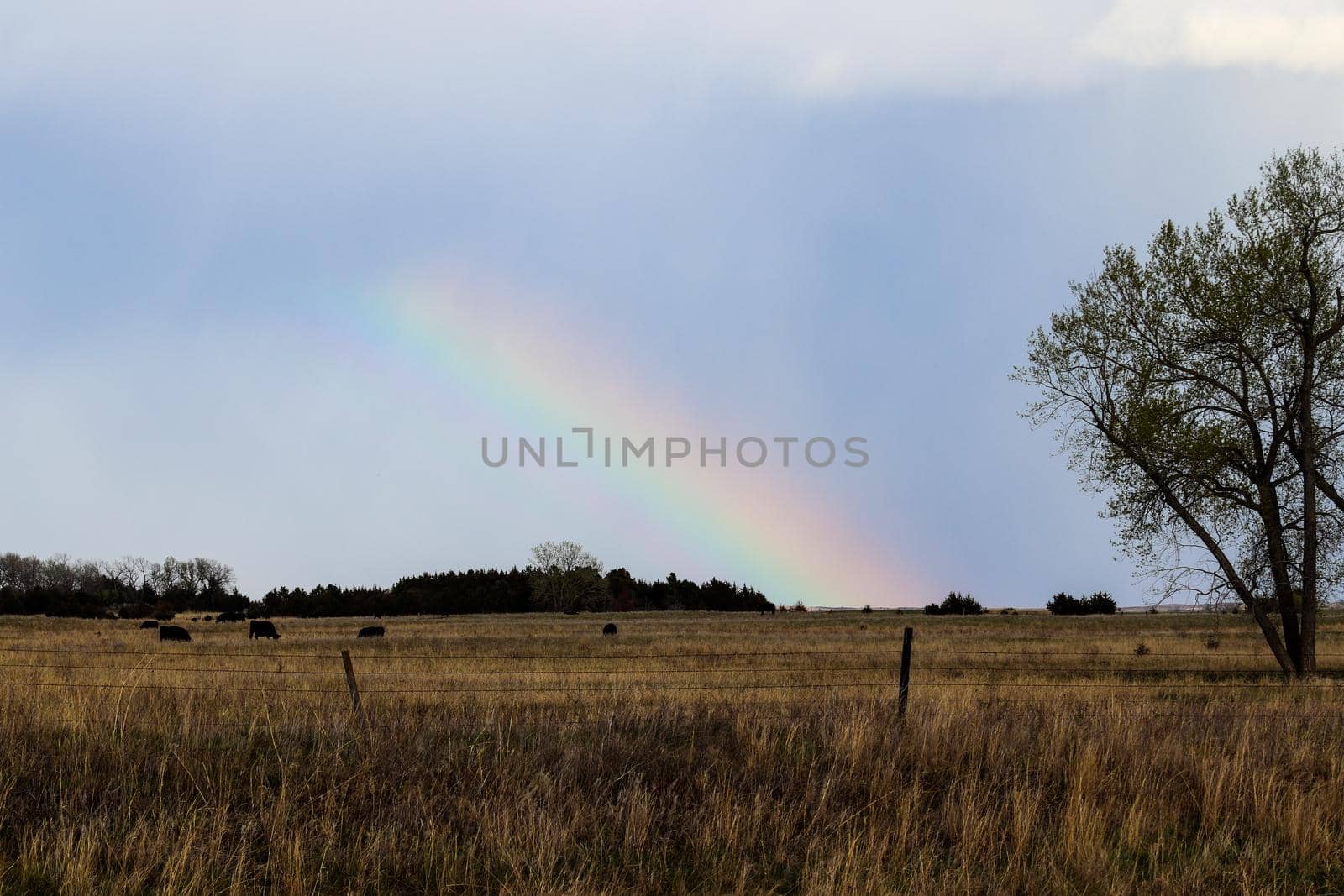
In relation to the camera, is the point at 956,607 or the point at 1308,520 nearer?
the point at 1308,520

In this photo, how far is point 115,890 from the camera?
5938 millimetres

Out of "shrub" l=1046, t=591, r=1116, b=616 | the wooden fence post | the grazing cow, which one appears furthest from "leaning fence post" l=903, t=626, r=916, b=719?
"shrub" l=1046, t=591, r=1116, b=616

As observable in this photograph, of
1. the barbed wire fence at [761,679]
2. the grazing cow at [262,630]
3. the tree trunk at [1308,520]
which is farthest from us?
the grazing cow at [262,630]

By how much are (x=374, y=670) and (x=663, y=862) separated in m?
15.7

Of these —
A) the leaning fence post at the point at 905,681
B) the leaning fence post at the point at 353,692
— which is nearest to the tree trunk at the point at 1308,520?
the leaning fence post at the point at 905,681

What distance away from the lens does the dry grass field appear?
6.41 metres

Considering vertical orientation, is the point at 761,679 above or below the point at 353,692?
below

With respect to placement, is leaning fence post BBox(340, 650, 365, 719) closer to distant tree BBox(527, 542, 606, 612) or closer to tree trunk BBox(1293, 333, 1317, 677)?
tree trunk BBox(1293, 333, 1317, 677)

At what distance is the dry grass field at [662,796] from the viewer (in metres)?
6.41

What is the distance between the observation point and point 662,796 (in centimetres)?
780

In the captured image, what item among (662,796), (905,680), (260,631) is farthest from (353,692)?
(260,631)

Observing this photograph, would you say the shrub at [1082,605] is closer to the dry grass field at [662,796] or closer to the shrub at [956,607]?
the shrub at [956,607]

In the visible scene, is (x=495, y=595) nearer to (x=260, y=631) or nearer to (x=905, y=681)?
(x=260, y=631)

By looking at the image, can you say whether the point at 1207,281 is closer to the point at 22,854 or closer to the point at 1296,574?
the point at 1296,574
